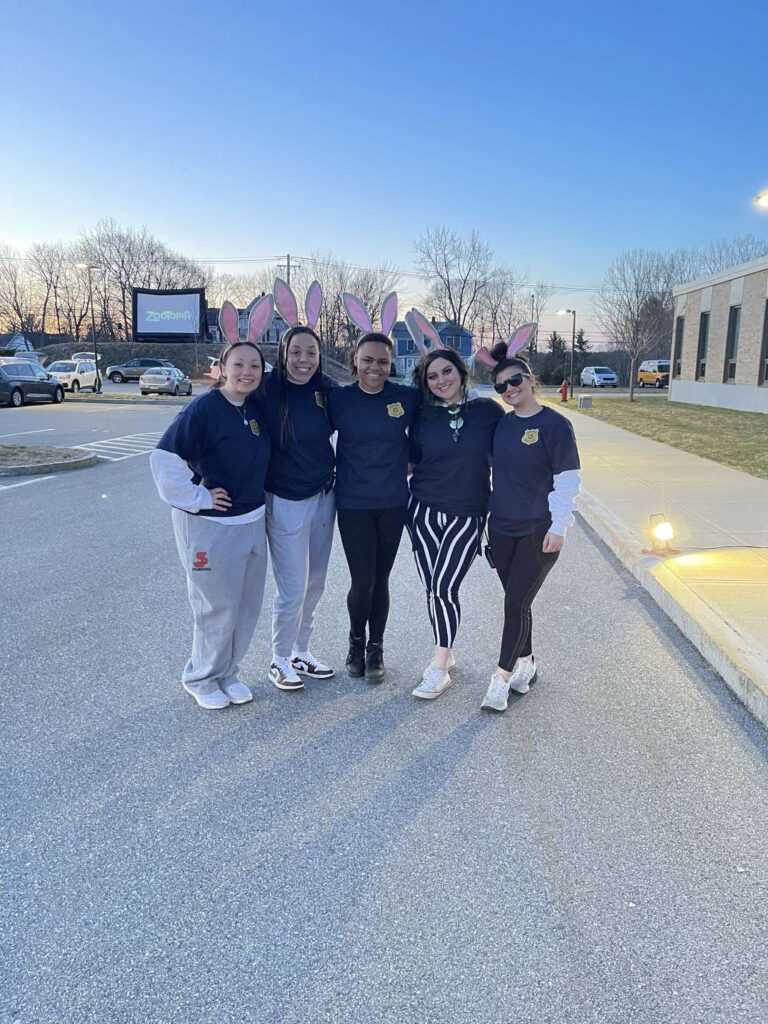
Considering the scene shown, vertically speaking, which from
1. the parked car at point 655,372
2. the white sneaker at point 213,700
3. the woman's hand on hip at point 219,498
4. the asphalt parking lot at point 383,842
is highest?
the parked car at point 655,372

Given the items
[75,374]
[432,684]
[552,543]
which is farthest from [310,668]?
[75,374]

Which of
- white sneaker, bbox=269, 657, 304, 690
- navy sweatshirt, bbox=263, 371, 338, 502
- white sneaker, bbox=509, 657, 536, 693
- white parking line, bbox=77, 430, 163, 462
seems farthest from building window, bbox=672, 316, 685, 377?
white sneaker, bbox=269, 657, 304, 690

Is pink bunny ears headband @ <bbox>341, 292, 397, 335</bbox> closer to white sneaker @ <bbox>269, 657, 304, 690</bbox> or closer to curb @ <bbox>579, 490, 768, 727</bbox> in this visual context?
white sneaker @ <bbox>269, 657, 304, 690</bbox>

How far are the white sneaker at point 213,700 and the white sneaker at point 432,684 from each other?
983 millimetres

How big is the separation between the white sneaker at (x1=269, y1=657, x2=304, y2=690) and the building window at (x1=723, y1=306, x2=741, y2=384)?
2796 cm

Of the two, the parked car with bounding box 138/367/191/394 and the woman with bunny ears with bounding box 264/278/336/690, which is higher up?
the parked car with bounding box 138/367/191/394

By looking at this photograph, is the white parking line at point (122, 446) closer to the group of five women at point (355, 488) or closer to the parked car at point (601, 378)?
the group of five women at point (355, 488)

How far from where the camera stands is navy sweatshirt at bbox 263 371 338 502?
363 centimetres

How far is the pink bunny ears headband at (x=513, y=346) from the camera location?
3672 millimetres

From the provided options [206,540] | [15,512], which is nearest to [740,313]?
[15,512]

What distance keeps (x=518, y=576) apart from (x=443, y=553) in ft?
1.38

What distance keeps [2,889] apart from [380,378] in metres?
2.65

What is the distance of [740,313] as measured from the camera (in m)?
26.8

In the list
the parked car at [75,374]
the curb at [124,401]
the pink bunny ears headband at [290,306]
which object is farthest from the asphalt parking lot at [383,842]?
the parked car at [75,374]
